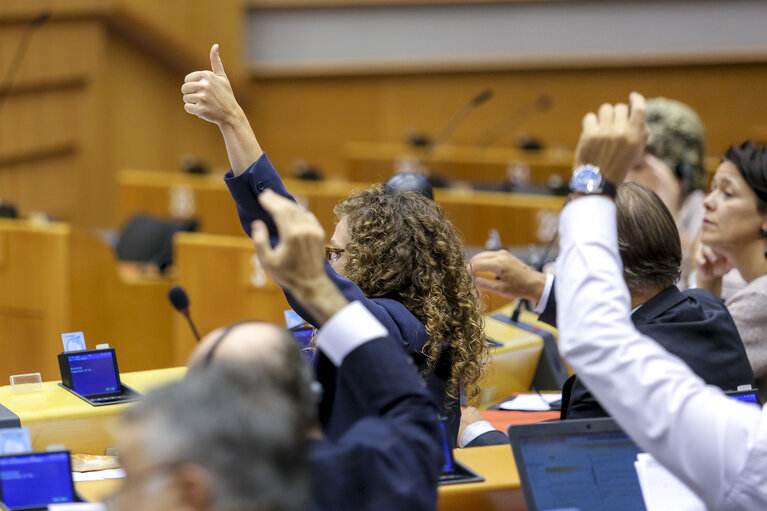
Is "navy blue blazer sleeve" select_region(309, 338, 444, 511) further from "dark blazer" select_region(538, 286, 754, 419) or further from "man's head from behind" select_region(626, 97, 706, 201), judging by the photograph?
"man's head from behind" select_region(626, 97, 706, 201)

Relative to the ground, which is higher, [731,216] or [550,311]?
[731,216]

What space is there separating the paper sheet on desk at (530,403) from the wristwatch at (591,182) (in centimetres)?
156

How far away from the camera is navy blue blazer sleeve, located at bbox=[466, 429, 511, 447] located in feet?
7.34

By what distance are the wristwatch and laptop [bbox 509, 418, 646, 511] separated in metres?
0.54

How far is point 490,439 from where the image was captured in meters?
2.25

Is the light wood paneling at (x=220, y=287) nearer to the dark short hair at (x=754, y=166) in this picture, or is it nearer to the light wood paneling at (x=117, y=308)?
the light wood paneling at (x=117, y=308)

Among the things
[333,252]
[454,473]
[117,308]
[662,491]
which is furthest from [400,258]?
[117,308]

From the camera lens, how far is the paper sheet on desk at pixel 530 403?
112 inches

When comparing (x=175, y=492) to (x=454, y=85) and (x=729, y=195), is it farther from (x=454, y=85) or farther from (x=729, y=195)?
(x=454, y=85)

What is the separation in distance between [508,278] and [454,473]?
1060mm

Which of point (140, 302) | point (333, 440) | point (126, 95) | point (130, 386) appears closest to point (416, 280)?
point (333, 440)

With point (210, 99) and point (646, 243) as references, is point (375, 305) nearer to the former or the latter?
point (210, 99)

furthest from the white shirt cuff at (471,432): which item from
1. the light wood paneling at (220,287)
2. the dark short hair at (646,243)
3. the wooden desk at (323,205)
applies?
the wooden desk at (323,205)

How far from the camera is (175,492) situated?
104 centimetres
